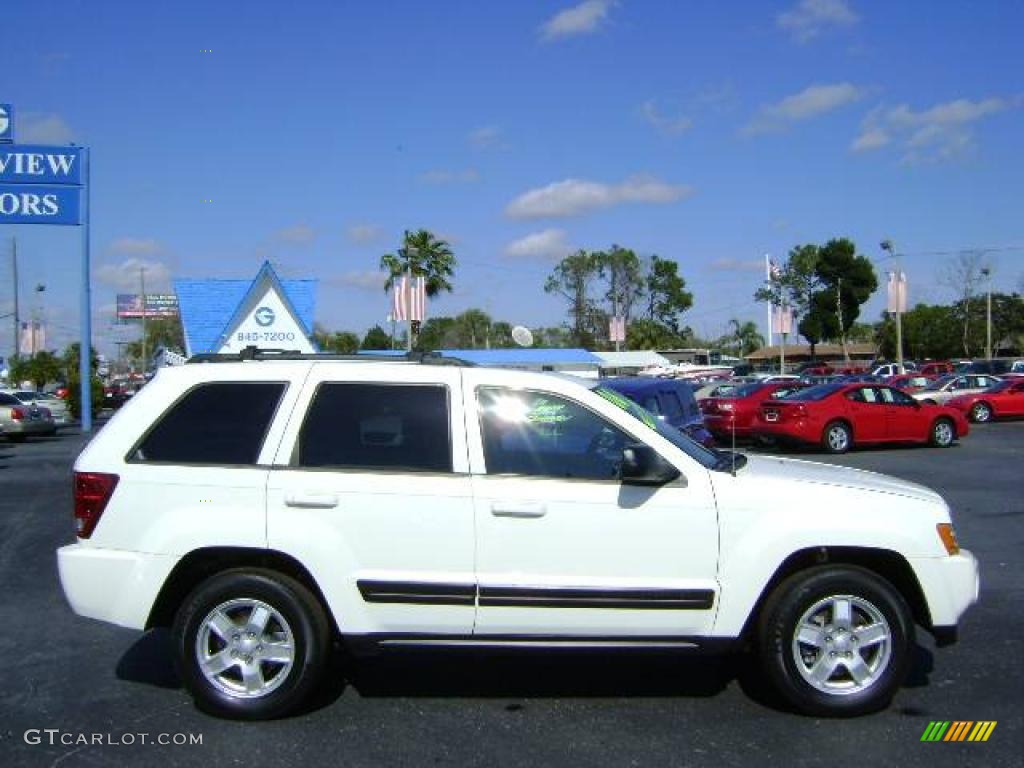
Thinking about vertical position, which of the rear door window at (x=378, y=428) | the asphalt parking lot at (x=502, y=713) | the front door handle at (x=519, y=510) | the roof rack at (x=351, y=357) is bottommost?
the asphalt parking lot at (x=502, y=713)

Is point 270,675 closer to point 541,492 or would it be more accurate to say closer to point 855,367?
point 541,492

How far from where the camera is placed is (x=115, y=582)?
4.82 metres

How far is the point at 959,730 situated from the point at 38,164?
83.0 feet

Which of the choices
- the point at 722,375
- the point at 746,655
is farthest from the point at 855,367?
the point at 746,655

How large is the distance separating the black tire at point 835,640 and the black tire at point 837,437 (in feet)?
48.1

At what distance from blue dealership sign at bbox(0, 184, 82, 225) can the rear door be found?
22649 mm

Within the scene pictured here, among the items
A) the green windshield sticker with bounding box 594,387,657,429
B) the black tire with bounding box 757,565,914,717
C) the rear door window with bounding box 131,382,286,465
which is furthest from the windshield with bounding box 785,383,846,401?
the rear door window with bounding box 131,382,286,465

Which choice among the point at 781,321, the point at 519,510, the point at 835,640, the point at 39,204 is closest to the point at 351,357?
the point at 519,510

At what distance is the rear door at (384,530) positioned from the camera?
4695mm

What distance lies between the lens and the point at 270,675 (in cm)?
484

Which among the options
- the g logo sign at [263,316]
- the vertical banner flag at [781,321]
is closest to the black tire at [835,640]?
the g logo sign at [263,316]

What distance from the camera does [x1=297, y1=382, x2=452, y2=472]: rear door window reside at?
4875 mm

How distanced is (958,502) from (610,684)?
8109mm

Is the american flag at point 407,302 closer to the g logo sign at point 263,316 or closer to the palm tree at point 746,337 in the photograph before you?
the g logo sign at point 263,316
